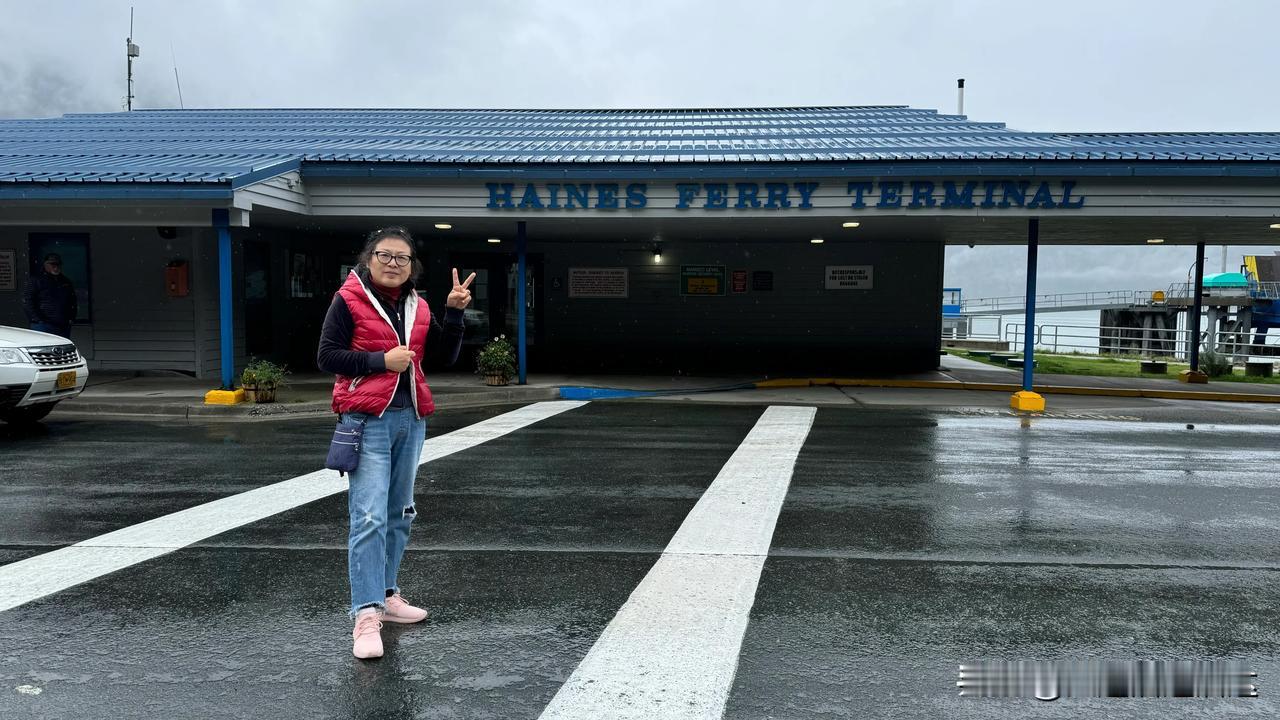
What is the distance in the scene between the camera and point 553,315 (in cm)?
1845

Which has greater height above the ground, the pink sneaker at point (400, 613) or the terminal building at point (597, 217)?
the terminal building at point (597, 217)

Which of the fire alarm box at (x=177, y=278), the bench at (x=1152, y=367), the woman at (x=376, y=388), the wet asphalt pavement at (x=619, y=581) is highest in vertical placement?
the fire alarm box at (x=177, y=278)

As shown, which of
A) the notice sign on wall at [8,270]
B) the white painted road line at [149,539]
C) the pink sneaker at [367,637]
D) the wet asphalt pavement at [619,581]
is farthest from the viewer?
the notice sign on wall at [8,270]

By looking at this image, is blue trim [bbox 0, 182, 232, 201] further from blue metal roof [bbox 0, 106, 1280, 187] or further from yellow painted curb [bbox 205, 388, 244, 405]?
yellow painted curb [bbox 205, 388, 244, 405]

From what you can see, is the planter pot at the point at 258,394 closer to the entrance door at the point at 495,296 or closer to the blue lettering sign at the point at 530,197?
the blue lettering sign at the point at 530,197

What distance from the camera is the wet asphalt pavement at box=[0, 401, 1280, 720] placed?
3371 millimetres

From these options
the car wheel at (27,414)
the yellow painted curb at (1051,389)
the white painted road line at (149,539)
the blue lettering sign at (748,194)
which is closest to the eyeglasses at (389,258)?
the white painted road line at (149,539)

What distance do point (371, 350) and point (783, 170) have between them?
32.0ft

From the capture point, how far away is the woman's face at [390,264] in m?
3.76

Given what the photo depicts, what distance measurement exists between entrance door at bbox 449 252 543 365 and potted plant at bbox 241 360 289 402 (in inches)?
260

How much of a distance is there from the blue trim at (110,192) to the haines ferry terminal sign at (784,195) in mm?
3882

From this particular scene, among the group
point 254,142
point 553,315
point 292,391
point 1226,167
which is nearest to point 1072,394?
point 1226,167

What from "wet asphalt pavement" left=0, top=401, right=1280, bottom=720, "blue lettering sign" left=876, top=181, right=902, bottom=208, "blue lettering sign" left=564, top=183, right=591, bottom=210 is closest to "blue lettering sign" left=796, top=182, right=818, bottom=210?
"blue lettering sign" left=876, top=181, right=902, bottom=208

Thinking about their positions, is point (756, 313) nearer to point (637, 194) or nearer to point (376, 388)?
point (637, 194)
